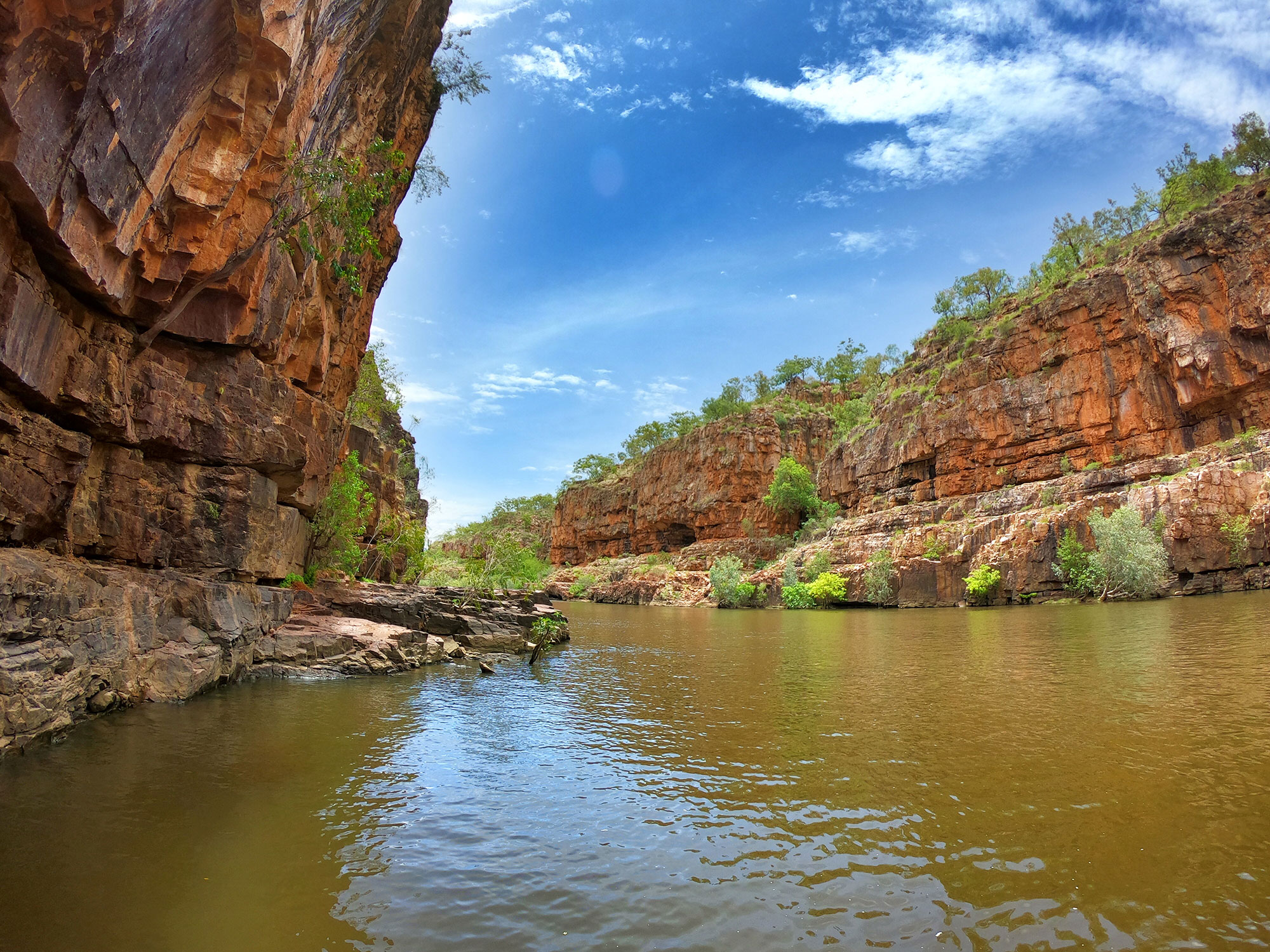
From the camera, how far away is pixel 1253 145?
42.8 m

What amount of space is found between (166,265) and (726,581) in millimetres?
47978

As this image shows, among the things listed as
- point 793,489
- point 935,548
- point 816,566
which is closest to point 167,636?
point 935,548

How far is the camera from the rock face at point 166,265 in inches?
314

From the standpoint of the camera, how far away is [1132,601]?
30.5m

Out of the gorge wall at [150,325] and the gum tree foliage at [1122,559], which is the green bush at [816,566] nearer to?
the gum tree foliage at [1122,559]

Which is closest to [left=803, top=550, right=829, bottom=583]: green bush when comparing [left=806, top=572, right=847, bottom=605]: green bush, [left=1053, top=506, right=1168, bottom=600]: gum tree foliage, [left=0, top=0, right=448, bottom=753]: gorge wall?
[left=806, top=572, right=847, bottom=605]: green bush

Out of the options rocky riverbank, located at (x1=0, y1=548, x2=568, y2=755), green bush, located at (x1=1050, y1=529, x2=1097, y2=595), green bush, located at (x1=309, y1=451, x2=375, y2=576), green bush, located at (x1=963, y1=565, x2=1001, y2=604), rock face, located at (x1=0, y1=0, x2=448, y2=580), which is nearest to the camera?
rock face, located at (x1=0, y1=0, x2=448, y2=580)

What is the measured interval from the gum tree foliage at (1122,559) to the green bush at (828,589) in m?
14.8

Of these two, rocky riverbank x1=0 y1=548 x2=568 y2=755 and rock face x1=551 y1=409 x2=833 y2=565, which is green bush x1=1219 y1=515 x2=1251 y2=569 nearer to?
rocky riverbank x1=0 y1=548 x2=568 y2=755

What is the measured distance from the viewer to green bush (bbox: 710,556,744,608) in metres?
54.0

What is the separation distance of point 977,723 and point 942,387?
5197 centimetres

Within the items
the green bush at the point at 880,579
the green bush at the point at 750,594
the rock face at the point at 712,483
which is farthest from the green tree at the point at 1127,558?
the rock face at the point at 712,483

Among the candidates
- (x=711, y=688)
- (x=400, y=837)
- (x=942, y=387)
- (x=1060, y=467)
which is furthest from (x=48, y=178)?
(x=942, y=387)

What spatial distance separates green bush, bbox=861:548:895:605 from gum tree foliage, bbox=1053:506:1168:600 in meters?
11.2
